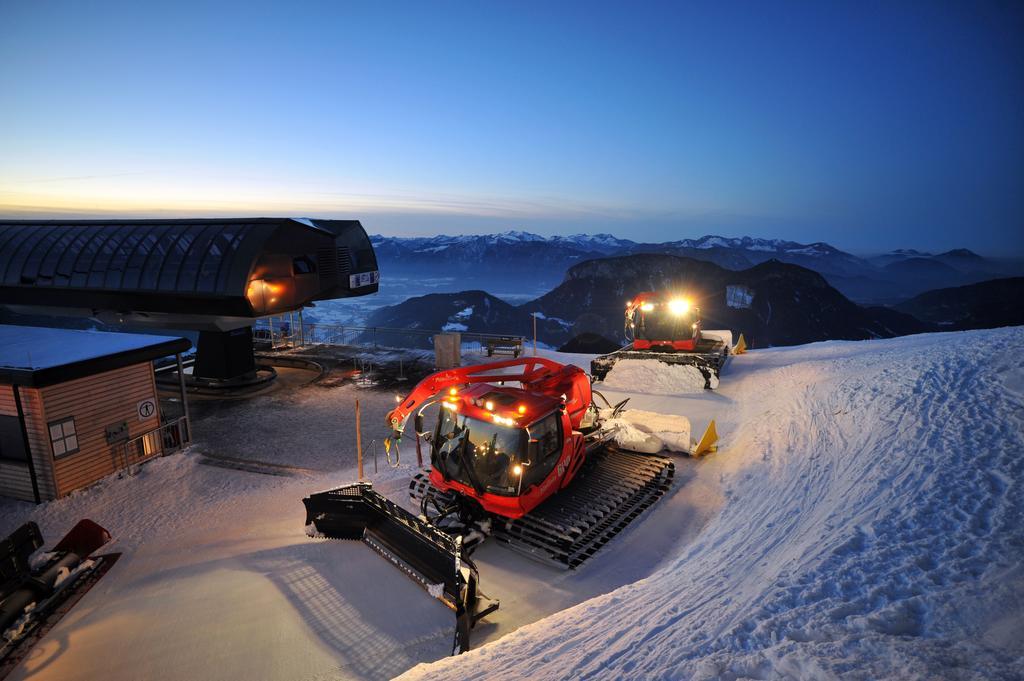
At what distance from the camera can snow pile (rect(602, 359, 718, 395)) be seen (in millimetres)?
17547

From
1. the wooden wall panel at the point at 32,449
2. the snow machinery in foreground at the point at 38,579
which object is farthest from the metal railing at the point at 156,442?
the snow machinery in foreground at the point at 38,579

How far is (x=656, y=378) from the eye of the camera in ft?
58.6

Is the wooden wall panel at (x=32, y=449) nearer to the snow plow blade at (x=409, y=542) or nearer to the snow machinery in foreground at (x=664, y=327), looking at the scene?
the snow plow blade at (x=409, y=542)

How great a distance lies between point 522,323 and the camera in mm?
103250

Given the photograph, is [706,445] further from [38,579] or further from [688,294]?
[688,294]

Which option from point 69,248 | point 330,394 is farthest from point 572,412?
point 69,248

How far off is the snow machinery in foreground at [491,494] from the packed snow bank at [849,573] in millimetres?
1499

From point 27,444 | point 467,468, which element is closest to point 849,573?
point 467,468

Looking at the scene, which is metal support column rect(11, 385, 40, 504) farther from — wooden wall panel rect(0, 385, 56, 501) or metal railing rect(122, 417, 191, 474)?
metal railing rect(122, 417, 191, 474)

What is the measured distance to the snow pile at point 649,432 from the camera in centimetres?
1113

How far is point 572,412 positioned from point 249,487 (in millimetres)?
7017

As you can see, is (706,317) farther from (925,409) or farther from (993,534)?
(993,534)

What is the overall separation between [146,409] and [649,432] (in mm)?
11469

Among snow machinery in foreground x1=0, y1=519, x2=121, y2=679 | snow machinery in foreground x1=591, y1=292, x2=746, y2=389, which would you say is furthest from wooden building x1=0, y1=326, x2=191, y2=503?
snow machinery in foreground x1=591, y1=292, x2=746, y2=389
